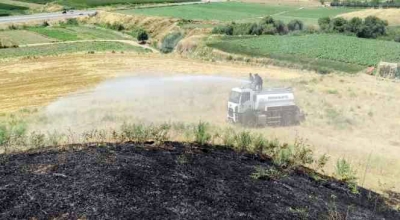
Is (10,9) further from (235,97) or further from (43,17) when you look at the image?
(235,97)

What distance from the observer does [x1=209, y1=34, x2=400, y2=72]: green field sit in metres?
48.3

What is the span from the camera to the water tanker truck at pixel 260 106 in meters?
24.8

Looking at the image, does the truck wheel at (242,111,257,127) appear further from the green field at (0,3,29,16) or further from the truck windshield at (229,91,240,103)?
the green field at (0,3,29,16)

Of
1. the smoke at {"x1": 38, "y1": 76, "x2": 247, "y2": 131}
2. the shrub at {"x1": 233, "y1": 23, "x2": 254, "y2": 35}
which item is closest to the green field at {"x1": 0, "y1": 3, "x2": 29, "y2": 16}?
the shrub at {"x1": 233, "y1": 23, "x2": 254, "y2": 35}

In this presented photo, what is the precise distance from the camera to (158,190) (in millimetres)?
13703

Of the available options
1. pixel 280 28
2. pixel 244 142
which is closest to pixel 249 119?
pixel 244 142

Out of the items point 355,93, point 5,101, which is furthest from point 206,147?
point 5,101

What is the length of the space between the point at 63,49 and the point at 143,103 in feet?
102

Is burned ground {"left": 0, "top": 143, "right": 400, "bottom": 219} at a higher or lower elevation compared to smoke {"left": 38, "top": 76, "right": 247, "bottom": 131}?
higher

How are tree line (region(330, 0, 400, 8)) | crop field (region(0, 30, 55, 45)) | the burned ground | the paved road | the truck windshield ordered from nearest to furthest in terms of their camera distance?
the burned ground → the truck windshield → crop field (region(0, 30, 55, 45)) → the paved road → tree line (region(330, 0, 400, 8))

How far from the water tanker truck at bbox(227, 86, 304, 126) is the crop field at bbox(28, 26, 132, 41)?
4944cm

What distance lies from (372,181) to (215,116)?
33.3 ft

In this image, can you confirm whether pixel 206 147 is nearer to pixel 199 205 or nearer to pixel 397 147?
pixel 199 205

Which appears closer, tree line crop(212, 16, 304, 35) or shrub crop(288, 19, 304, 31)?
tree line crop(212, 16, 304, 35)
